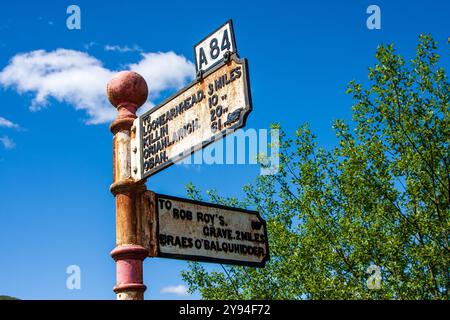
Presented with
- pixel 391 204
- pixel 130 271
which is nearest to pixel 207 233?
pixel 130 271

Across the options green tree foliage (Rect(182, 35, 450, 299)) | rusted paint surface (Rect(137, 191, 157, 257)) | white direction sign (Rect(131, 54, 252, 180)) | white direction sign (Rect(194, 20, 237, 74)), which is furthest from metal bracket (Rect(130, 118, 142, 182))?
green tree foliage (Rect(182, 35, 450, 299))

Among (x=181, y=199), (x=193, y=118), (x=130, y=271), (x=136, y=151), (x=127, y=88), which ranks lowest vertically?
(x=130, y=271)

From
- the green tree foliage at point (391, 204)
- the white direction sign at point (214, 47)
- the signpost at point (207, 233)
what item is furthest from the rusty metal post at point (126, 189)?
the green tree foliage at point (391, 204)

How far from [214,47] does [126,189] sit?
133 cm

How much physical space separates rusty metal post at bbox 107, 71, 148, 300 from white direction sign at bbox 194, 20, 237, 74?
81 centimetres

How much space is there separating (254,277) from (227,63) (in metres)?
21.9

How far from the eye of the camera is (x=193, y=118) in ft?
15.9

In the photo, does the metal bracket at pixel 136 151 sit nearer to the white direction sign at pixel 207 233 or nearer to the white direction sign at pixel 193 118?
the white direction sign at pixel 193 118

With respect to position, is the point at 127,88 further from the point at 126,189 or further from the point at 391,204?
the point at 391,204

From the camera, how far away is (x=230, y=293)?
26.9 meters

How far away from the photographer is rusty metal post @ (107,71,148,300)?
4.84 m

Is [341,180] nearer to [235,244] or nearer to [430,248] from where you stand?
[430,248]

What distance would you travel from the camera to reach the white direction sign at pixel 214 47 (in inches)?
183

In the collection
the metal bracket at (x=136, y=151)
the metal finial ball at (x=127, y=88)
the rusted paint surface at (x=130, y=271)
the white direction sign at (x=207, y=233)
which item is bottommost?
the rusted paint surface at (x=130, y=271)
